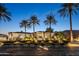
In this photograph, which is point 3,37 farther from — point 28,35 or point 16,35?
point 28,35

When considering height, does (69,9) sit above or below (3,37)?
above

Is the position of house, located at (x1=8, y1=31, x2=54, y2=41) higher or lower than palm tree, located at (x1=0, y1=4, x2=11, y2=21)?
lower

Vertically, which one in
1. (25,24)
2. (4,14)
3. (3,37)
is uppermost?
(4,14)

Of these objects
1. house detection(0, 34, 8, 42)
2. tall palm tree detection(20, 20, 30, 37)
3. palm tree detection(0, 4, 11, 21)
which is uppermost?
palm tree detection(0, 4, 11, 21)

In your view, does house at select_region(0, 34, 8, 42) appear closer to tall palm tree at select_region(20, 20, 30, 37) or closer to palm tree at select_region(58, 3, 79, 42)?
tall palm tree at select_region(20, 20, 30, 37)

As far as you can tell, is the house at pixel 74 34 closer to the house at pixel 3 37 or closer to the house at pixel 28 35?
the house at pixel 28 35

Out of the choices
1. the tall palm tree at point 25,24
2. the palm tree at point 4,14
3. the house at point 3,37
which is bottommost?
the house at point 3,37

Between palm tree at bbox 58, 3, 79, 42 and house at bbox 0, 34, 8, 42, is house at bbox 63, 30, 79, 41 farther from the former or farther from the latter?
house at bbox 0, 34, 8, 42

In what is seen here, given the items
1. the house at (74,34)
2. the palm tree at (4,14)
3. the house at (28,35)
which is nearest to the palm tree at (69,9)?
the house at (74,34)

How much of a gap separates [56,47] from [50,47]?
62 millimetres

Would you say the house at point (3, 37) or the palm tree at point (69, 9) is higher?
the palm tree at point (69, 9)

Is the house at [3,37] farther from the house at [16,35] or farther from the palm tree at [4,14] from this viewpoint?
the palm tree at [4,14]

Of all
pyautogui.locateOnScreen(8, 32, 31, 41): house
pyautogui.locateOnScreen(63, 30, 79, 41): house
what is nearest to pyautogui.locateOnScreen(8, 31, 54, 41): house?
pyautogui.locateOnScreen(8, 32, 31, 41): house

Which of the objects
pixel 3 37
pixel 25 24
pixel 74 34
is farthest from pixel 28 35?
pixel 74 34
